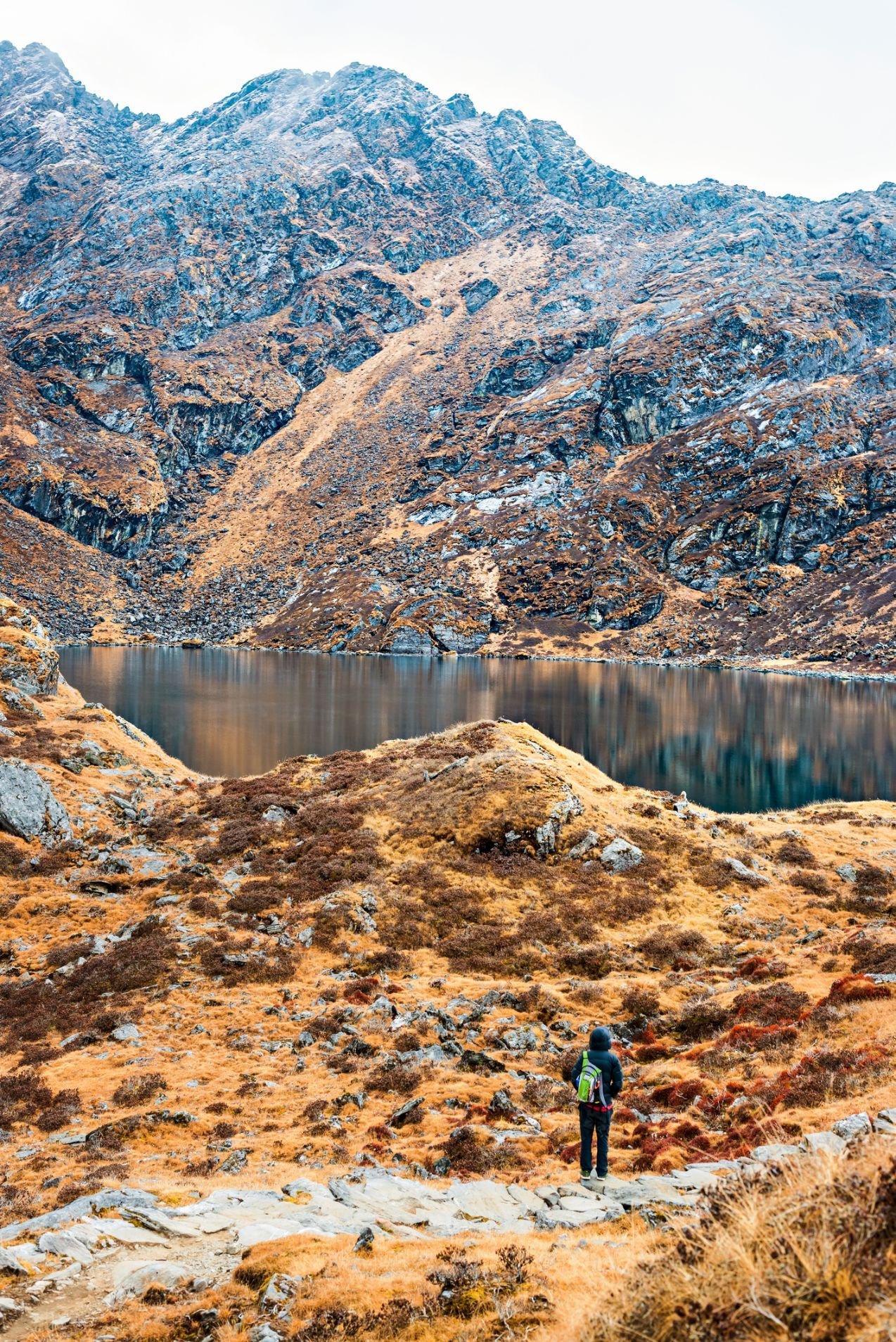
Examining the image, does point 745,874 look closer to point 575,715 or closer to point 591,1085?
point 591,1085

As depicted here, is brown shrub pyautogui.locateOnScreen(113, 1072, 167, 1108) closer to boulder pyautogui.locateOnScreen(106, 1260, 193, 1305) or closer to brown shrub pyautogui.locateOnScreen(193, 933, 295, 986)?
brown shrub pyautogui.locateOnScreen(193, 933, 295, 986)

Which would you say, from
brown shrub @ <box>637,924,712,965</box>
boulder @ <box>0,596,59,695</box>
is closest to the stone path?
brown shrub @ <box>637,924,712,965</box>

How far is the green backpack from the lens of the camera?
37.3 ft

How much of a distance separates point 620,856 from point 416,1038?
13.6 m

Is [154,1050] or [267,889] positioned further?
[267,889]

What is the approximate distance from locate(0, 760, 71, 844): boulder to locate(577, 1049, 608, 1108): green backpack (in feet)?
84.6

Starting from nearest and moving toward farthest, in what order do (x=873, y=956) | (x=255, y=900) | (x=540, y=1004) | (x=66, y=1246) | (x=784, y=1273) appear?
(x=784, y=1273), (x=66, y=1246), (x=873, y=956), (x=540, y=1004), (x=255, y=900)

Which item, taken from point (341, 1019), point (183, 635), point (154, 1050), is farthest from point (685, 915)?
point (183, 635)

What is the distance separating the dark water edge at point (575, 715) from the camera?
55.1 m

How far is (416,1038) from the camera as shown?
1792 cm

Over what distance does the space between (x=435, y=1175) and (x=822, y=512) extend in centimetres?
20536

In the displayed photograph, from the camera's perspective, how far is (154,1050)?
17.7 meters

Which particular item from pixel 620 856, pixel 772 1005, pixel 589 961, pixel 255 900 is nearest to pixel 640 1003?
pixel 772 1005

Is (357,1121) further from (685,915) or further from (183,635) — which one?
(183,635)
